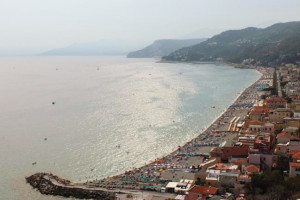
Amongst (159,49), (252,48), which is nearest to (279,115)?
(252,48)

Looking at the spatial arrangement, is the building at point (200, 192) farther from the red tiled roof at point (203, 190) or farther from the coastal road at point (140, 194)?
the coastal road at point (140, 194)

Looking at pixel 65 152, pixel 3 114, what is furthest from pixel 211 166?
pixel 3 114

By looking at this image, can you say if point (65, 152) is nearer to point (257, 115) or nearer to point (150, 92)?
point (257, 115)

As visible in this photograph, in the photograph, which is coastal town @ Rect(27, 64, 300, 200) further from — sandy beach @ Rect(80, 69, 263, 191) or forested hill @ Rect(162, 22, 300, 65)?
forested hill @ Rect(162, 22, 300, 65)

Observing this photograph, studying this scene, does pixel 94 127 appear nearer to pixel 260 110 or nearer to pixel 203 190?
pixel 260 110

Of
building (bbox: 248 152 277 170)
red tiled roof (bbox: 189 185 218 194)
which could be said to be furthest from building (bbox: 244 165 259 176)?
red tiled roof (bbox: 189 185 218 194)
